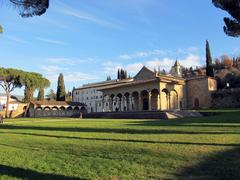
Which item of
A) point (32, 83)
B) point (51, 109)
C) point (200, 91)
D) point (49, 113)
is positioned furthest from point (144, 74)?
point (51, 109)

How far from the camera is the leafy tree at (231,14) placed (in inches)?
578

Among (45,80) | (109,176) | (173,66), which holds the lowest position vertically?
(109,176)

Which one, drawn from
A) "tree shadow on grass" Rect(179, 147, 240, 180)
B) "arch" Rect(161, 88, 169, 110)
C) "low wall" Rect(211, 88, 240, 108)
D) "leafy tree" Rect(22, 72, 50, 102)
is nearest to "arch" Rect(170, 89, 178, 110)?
"arch" Rect(161, 88, 169, 110)

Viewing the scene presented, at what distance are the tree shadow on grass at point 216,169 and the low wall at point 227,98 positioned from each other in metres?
48.3

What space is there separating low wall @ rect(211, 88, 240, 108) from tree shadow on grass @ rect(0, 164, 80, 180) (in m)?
50.6

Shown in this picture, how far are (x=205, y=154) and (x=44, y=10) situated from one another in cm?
745

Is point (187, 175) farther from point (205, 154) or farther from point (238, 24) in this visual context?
point (238, 24)

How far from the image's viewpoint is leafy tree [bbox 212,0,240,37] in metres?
14.7

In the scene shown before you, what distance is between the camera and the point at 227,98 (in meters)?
55.5

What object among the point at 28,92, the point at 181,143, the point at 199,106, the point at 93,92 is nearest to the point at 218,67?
the point at 199,106

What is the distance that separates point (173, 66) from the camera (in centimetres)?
10600

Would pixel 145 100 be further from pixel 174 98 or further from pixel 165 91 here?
pixel 165 91

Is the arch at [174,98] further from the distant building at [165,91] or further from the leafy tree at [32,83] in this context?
the leafy tree at [32,83]

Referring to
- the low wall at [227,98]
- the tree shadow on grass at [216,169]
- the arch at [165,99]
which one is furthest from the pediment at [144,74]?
the tree shadow on grass at [216,169]
